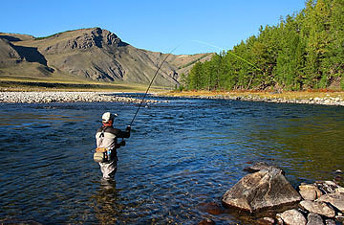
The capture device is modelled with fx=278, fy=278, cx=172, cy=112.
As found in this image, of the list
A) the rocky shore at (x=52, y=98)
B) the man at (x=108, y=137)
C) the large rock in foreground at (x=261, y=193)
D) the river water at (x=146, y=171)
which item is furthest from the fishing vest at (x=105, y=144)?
the rocky shore at (x=52, y=98)

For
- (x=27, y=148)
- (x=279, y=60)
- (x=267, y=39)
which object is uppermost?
(x=267, y=39)

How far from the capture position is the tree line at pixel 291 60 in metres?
62.2

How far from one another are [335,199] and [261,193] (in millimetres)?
1669

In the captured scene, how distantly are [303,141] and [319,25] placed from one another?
75600 mm

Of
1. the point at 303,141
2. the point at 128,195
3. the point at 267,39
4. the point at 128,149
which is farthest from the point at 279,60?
the point at 128,195

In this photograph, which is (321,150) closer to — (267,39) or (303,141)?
(303,141)

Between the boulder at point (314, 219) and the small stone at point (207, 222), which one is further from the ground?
the boulder at point (314, 219)

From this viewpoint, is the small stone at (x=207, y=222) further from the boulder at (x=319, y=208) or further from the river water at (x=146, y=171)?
the boulder at (x=319, y=208)

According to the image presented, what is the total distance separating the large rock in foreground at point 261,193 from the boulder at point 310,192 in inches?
8.7

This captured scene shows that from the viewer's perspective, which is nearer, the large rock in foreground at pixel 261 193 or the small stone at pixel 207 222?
the small stone at pixel 207 222

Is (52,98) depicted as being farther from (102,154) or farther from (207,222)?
(207,222)

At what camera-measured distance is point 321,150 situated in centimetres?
1220

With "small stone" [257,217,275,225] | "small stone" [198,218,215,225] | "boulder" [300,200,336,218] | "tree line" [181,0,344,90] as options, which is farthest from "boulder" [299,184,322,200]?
"tree line" [181,0,344,90]

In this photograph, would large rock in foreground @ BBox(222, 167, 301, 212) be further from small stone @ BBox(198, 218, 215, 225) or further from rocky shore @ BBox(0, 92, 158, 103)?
rocky shore @ BBox(0, 92, 158, 103)
